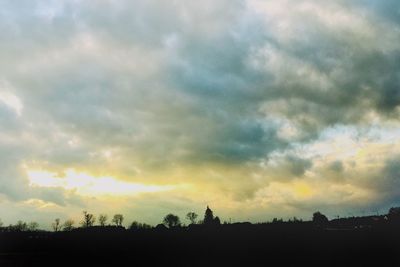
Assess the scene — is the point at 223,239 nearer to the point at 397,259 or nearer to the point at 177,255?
the point at 177,255

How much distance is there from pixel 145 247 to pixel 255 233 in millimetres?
15329

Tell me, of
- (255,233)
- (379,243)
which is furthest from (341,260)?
(255,233)

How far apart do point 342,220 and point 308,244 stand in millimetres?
75282

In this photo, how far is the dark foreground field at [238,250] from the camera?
4356cm

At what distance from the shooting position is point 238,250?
49.2m

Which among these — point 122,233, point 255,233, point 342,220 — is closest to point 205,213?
point 342,220

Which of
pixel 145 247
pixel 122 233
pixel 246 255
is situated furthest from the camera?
pixel 122 233

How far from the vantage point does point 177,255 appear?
4869cm

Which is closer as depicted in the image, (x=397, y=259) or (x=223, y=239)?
(x=397, y=259)

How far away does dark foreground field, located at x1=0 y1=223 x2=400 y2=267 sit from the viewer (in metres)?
43.6

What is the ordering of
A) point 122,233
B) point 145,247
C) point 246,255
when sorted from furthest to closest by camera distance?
1. point 122,233
2. point 145,247
3. point 246,255

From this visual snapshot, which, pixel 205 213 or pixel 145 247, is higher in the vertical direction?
pixel 205 213

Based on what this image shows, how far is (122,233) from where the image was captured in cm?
7244

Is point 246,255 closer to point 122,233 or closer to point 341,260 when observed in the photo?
point 341,260
